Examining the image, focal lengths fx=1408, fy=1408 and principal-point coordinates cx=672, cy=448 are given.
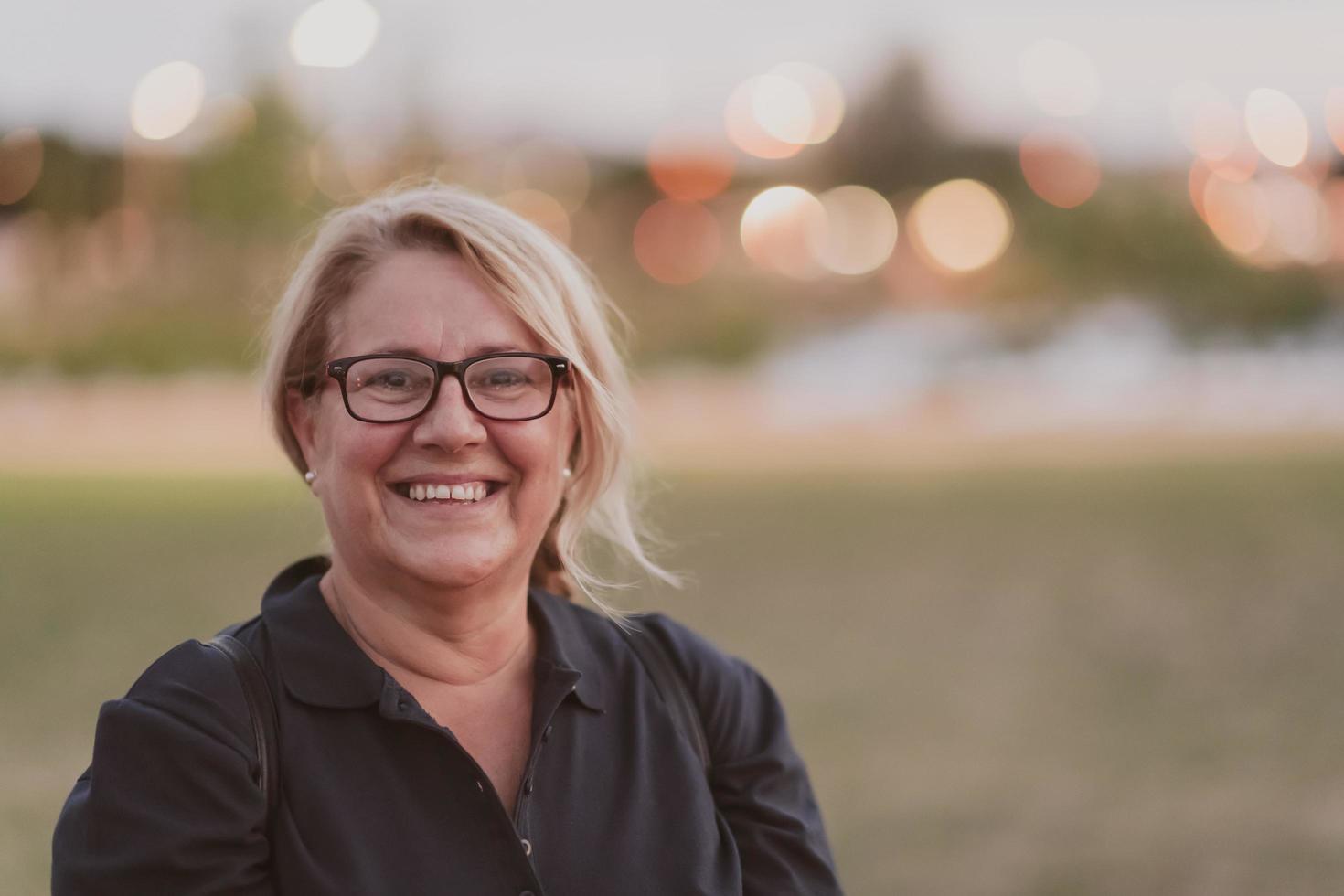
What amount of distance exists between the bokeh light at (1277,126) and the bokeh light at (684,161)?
7381mm

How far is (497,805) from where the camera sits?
1715mm

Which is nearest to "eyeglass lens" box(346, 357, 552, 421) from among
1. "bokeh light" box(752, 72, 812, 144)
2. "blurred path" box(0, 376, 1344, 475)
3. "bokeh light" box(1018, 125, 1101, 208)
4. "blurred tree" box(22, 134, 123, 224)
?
"blurred path" box(0, 376, 1344, 475)

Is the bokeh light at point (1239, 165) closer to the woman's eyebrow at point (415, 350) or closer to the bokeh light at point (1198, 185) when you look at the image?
the bokeh light at point (1198, 185)

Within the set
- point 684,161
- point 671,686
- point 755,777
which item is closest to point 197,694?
point 671,686

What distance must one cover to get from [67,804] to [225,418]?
49.2 feet

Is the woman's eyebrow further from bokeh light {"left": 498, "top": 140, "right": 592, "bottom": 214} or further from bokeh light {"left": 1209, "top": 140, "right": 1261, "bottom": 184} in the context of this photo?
bokeh light {"left": 1209, "top": 140, "right": 1261, "bottom": 184}

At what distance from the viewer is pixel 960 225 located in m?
21.4

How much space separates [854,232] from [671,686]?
1999cm

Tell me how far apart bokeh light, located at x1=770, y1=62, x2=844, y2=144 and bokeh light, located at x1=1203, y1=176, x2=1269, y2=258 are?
5.66 m

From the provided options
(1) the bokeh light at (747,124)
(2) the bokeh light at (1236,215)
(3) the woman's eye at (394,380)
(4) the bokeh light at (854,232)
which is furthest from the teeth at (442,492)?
(2) the bokeh light at (1236,215)

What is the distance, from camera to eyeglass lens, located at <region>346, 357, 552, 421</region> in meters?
1.80

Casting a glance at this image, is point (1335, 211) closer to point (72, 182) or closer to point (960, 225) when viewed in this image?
point (960, 225)

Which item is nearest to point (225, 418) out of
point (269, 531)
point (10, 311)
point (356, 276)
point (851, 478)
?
point (10, 311)

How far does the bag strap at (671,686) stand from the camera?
1.95 meters
